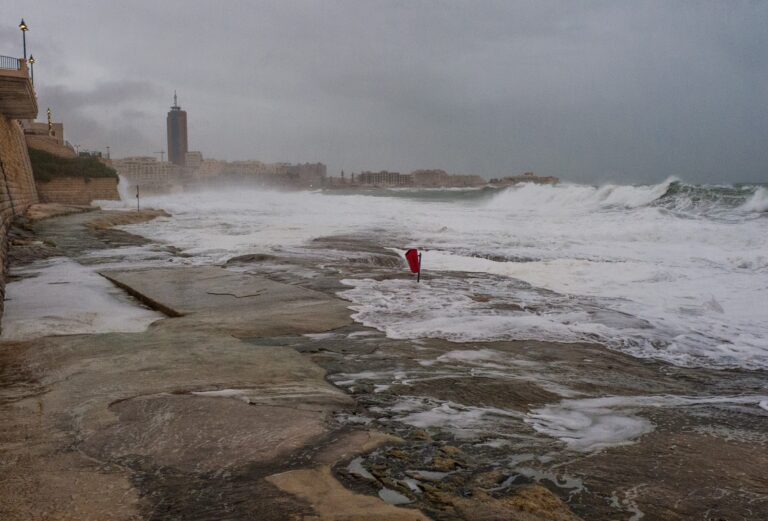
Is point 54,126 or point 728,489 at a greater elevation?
point 54,126

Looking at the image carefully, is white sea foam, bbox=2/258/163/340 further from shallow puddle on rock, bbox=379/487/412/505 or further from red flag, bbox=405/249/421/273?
shallow puddle on rock, bbox=379/487/412/505

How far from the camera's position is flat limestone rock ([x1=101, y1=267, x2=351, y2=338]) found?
230 inches

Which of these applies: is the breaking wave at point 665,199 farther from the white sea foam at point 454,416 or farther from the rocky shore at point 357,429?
the white sea foam at point 454,416

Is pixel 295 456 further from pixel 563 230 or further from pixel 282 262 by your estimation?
pixel 563 230

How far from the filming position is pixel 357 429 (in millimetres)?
3215

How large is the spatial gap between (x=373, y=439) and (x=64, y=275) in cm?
783

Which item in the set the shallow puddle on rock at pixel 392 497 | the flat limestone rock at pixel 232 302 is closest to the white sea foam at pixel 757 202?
the flat limestone rock at pixel 232 302

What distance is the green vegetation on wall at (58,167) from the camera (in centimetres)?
4012

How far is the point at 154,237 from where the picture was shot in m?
17.0

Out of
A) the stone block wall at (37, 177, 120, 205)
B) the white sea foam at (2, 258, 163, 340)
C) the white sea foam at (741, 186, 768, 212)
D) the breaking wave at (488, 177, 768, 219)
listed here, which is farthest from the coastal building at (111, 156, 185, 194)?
the white sea foam at (2, 258, 163, 340)

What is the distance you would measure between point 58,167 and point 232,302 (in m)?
40.8

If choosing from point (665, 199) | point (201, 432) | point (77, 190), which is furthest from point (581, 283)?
point (77, 190)

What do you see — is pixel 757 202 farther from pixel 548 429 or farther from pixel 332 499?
pixel 332 499

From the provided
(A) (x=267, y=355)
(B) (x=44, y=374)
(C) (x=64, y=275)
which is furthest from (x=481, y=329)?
(C) (x=64, y=275)
